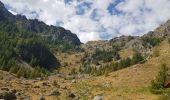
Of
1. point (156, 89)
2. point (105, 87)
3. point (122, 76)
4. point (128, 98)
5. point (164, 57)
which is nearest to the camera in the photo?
point (128, 98)

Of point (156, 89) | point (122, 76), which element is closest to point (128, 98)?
point (156, 89)

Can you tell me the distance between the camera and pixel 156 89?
62375mm

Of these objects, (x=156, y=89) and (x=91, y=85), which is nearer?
(x=156, y=89)

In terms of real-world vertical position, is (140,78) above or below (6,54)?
below

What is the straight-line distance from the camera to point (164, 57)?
94.6 meters

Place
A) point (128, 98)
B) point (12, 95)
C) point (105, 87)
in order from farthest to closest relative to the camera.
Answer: point (105, 87), point (128, 98), point (12, 95)

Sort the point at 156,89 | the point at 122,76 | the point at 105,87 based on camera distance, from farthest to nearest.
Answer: the point at 122,76
the point at 105,87
the point at 156,89

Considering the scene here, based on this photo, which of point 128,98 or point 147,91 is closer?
point 128,98

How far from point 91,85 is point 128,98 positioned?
18313mm

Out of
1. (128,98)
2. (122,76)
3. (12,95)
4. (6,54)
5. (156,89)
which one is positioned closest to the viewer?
(12,95)

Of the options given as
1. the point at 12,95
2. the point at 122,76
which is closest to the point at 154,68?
the point at 122,76

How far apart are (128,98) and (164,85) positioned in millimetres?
9273

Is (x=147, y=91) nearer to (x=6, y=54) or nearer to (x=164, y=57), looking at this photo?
(x=164, y=57)

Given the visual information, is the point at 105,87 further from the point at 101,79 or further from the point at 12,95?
the point at 12,95
